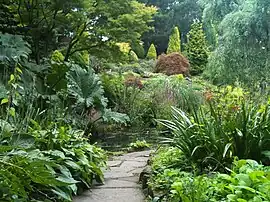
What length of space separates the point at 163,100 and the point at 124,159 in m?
4.09

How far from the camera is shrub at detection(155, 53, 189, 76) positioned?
1441 cm

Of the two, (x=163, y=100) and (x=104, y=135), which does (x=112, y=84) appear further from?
(x=104, y=135)

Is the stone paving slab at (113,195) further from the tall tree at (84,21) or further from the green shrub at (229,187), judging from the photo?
the tall tree at (84,21)

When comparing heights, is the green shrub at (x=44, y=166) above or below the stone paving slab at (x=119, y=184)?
above

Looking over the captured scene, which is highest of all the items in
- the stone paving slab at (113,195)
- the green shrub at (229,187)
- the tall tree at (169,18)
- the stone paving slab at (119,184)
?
the tall tree at (169,18)

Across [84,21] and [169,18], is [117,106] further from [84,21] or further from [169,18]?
[169,18]

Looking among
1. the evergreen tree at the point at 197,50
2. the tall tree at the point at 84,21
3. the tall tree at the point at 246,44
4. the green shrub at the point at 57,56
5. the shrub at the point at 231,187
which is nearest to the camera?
the shrub at the point at 231,187

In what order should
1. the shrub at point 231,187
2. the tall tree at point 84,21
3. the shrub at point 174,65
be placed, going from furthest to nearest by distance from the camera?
the shrub at point 174,65
the tall tree at point 84,21
the shrub at point 231,187

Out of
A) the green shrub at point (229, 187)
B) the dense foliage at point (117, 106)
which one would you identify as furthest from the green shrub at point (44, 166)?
the green shrub at point (229, 187)

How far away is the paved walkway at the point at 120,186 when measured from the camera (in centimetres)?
284

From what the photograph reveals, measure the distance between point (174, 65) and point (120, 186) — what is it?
11.5 m

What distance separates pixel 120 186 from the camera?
3211 millimetres

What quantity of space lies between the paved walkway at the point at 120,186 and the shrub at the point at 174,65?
33.2ft

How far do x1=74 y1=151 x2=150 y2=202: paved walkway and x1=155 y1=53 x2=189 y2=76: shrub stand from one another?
10.1 metres
